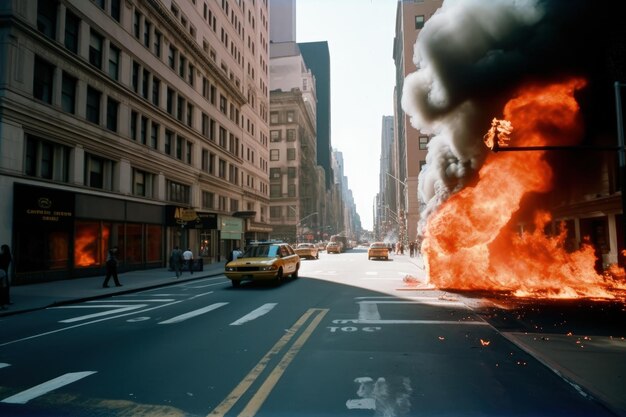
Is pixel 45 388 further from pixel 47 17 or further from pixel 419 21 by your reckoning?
pixel 419 21

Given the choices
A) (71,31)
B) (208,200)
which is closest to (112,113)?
(71,31)

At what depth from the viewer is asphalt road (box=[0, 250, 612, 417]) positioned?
4.22 m

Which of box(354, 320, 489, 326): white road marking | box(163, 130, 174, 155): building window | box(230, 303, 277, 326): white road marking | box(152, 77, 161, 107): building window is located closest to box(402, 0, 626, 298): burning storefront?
box(354, 320, 489, 326): white road marking

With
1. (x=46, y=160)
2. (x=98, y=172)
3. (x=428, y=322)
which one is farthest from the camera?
(x=98, y=172)

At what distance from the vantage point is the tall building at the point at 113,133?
56.0 ft

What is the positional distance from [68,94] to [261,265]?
1363 cm

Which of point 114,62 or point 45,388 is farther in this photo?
point 114,62

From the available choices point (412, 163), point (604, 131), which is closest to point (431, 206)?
point (604, 131)

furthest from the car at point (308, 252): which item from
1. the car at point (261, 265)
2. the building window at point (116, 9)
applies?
the building window at point (116, 9)

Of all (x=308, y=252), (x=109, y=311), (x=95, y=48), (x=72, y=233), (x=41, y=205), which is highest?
(x=95, y=48)

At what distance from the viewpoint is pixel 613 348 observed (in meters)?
6.21

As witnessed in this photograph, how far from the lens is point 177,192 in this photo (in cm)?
3122

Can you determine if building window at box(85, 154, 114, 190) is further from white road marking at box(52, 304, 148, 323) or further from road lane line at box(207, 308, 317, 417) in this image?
road lane line at box(207, 308, 317, 417)

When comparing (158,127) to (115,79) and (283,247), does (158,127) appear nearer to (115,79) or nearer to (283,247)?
(115,79)
